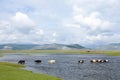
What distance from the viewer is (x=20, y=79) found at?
49281mm

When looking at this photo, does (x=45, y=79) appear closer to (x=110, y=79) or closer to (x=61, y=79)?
(x=61, y=79)

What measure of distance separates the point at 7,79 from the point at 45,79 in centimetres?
977

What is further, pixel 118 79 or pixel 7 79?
pixel 118 79

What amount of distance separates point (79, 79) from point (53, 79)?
759 cm

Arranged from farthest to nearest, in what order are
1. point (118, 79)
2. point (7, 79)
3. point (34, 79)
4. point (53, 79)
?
point (118, 79) → point (53, 79) → point (34, 79) → point (7, 79)

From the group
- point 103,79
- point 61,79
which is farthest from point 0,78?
point 103,79

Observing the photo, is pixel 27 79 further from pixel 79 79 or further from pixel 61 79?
pixel 79 79

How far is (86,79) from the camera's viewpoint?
2356 inches

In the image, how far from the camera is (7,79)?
1885 inches

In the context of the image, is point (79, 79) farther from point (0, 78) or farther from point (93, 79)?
point (0, 78)

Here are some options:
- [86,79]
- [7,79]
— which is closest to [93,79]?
[86,79]

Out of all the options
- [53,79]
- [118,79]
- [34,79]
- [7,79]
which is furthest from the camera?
[118,79]

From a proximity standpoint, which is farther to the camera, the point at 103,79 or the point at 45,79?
the point at 103,79

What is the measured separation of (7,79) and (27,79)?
4484 mm
